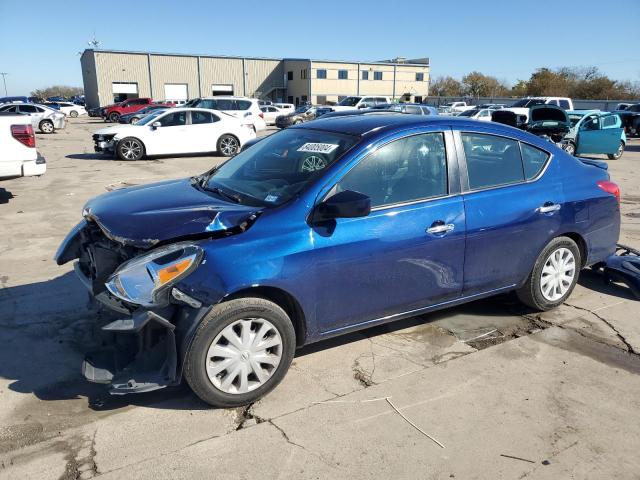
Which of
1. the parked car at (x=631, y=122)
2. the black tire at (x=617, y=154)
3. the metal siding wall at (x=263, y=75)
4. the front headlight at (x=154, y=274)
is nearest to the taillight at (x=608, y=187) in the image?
the front headlight at (x=154, y=274)

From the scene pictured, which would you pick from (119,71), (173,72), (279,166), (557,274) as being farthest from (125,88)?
(557,274)

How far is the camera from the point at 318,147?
381 cm

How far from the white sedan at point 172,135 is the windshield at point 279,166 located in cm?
1224

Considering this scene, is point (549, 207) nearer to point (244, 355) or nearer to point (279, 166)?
point (279, 166)

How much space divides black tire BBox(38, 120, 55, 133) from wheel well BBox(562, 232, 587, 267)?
98.0ft

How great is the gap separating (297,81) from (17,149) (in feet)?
208

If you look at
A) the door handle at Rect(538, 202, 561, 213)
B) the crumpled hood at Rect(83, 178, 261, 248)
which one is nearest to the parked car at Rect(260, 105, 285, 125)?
the door handle at Rect(538, 202, 561, 213)

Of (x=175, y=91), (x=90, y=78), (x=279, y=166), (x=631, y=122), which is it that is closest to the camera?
(x=279, y=166)

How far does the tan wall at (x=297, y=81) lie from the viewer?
2618 inches

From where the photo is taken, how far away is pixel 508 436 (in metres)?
2.97

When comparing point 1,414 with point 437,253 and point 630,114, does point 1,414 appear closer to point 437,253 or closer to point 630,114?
point 437,253

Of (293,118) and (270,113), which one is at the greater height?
(270,113)

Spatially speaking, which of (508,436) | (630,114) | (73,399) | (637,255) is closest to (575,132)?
(637,255)

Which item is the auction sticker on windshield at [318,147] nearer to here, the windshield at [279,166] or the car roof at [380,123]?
the windshield at [279,166]
